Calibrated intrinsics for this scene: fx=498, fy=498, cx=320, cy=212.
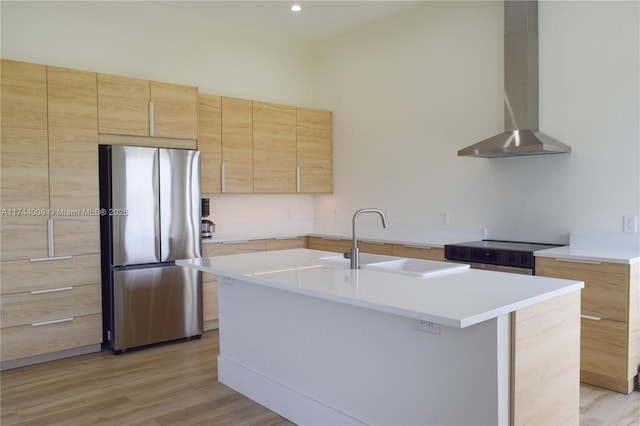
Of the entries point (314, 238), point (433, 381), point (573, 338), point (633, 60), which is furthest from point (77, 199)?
point (633, 60)

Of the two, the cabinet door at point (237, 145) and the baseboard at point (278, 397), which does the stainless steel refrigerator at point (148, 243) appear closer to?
the cabinet door at point (237, 145)

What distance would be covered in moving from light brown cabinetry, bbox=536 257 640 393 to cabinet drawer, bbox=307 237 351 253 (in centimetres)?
212

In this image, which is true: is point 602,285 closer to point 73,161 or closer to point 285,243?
point 285,243

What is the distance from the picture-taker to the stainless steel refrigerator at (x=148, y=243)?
12.7ft

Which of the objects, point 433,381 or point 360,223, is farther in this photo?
point 360,223

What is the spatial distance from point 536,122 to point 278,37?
3.04 m

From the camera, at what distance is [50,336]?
369 centimetres

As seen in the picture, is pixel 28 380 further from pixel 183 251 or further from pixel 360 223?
pixel 360 223

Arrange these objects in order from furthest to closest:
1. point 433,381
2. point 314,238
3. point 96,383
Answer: point 314,238, point 96,383, point 433,381

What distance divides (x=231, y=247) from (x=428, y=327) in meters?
→ 2.86

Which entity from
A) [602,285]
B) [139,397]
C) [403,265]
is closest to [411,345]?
[403,265]

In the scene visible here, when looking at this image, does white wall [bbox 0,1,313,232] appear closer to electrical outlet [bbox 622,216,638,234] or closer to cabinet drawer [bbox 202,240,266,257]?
cabinet drawer [bbox 202,240,266,257]

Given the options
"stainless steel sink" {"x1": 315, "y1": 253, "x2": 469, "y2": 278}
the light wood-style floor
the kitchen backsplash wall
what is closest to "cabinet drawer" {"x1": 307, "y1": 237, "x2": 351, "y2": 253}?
the kitchen backsplash wall

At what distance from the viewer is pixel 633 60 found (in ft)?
10.9
